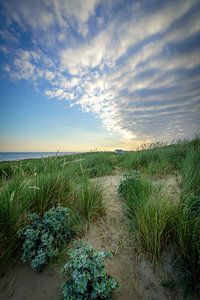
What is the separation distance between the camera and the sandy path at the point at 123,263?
5.66 feet

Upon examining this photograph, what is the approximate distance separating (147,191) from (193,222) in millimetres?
994

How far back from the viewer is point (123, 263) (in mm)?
2021

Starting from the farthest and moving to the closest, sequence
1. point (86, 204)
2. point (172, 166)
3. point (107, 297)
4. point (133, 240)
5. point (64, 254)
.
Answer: point (172, 166) → point (86, 204) → point (133, 240) → point (64, 254) → point (107, 297)

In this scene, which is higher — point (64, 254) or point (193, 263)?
point (193, 263)

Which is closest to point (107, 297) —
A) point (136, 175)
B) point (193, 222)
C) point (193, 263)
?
point (193, 263)

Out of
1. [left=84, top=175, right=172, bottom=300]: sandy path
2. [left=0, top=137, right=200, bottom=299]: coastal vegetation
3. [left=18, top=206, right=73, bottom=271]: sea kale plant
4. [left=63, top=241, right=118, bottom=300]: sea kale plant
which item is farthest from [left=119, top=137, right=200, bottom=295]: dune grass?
[left=18, top=206, right=73, bottom=271]: sea kale plant

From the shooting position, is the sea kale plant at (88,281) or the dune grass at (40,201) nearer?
the sea kale plant at (88,281)

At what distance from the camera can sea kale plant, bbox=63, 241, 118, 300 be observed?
1.44 m

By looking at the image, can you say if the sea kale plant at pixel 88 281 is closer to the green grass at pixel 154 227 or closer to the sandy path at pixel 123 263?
the sandy path at pixel 123 263

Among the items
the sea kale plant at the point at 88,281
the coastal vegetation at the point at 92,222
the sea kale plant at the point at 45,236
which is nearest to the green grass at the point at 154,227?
the coastal vegetation at the point at 92,222

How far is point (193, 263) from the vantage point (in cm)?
168

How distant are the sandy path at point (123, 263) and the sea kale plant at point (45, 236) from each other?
1.34 ft

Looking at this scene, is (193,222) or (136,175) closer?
(193,222)

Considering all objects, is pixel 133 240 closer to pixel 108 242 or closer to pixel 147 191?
pixel 108 242
